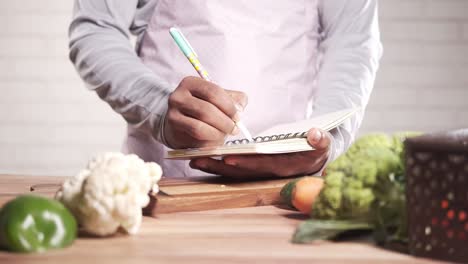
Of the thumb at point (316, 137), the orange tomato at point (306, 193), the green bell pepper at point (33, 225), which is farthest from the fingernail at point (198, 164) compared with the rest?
the green bell pepper at point (33, 225)

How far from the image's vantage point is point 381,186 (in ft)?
3.04

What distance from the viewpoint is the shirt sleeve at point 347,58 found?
1932 mm

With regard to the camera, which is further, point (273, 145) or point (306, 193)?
point (273, 145)

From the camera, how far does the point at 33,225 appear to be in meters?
0.87

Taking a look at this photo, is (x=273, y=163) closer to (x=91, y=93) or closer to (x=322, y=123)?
(x=322, y=123)

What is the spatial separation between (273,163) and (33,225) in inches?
27.7

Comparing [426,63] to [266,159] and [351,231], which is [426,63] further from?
[351,231]

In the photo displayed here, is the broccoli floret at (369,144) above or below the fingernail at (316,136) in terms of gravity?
above

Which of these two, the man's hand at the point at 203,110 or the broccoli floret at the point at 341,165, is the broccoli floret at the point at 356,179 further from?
the man's hand at the point at 203,110

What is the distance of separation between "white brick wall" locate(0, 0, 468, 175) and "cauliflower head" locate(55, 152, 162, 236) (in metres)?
2.62

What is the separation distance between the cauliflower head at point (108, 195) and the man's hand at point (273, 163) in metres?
0.46

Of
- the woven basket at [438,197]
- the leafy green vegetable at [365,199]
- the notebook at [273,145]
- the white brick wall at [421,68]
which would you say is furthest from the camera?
the white brick wall at [421,68]

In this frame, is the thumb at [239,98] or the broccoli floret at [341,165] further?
the thumb at [239,98]

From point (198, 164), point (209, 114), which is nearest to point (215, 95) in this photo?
point (209, 114)
